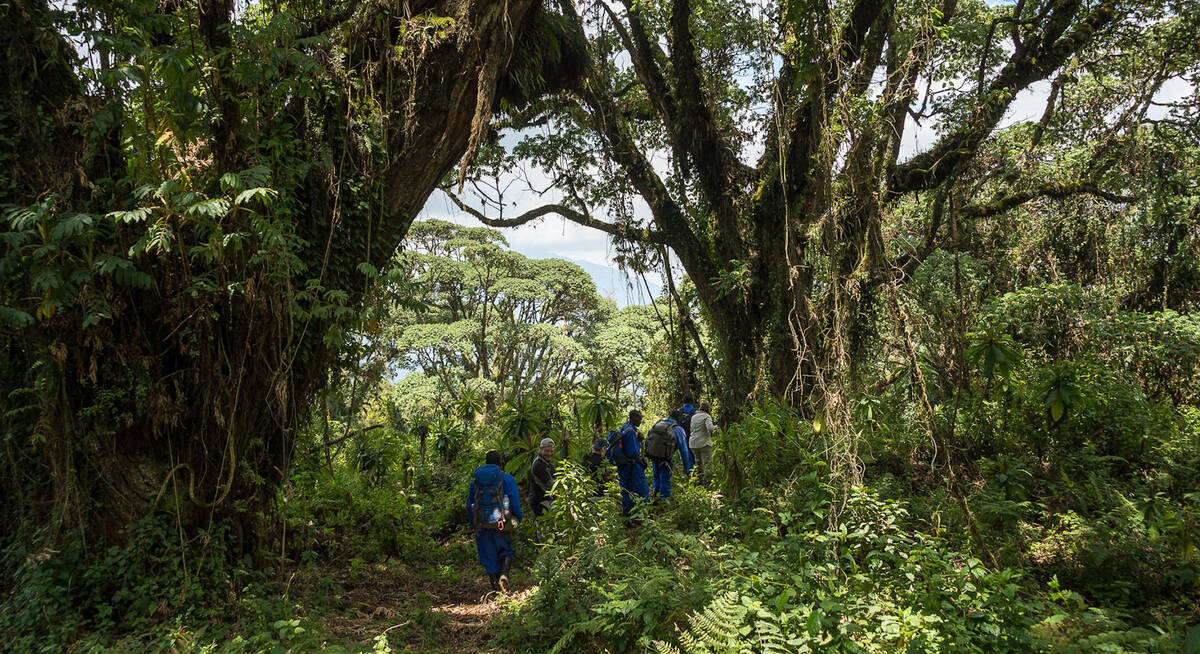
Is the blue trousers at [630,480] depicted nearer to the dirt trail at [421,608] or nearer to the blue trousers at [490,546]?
the dirt trail at [421,608]

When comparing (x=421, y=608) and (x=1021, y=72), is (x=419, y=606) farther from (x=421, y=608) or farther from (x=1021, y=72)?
(x=1021, y=72)

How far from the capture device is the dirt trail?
459cm

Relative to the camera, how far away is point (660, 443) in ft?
25.0

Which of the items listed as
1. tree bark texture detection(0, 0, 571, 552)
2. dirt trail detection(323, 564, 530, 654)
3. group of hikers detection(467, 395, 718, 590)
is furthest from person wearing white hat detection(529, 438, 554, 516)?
tree bark texture detection(0, 0, 571, 552)

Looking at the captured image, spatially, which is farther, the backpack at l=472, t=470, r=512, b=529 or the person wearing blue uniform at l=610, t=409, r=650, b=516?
the person wearing blue uniform at l=610, t=409, r=650, b=516

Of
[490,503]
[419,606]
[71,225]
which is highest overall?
[71,225]

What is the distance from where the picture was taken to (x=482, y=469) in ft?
19.2

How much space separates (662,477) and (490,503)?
278 cm

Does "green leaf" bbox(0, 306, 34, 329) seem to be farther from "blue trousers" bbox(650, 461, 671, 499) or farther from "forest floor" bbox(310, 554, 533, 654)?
"blue trousers" bbox(650, 461, 671, 499)

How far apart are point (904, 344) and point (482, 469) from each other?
3886 mm

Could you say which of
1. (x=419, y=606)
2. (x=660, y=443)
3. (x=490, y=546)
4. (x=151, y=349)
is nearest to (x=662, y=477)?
(x=660, y=443)

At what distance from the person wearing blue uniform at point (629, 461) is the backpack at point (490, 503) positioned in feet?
6.12

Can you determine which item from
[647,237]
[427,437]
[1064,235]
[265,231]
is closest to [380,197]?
[265,231]

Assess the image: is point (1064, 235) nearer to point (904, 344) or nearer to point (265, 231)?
point (904, 344)
